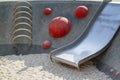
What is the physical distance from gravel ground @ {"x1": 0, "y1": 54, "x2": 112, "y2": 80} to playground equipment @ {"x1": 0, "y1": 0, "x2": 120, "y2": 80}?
208 mm

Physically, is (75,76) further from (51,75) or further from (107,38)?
(107,38)

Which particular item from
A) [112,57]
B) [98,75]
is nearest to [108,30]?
[112,57]

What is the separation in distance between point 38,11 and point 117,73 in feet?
12.4

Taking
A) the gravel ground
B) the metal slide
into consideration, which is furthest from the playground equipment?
the gravel ground

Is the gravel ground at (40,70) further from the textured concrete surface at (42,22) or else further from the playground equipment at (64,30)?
the textured concrete surface at (42,22)

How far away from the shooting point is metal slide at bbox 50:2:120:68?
7332mm

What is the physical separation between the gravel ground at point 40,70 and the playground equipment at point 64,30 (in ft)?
0.68

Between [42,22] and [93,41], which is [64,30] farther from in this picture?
[93,41]

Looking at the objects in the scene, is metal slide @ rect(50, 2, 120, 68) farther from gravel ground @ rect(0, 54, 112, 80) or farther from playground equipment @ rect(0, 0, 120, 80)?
gravel ground @ rect(0, 54, 112, 80)

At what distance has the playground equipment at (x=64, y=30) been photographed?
7.46 m

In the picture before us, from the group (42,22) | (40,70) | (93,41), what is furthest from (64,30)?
(40,70)

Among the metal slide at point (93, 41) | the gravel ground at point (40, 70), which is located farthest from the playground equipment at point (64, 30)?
the gravel ground at point (40, 70)

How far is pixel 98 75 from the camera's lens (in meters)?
6.86

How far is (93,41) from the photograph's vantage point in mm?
7836
